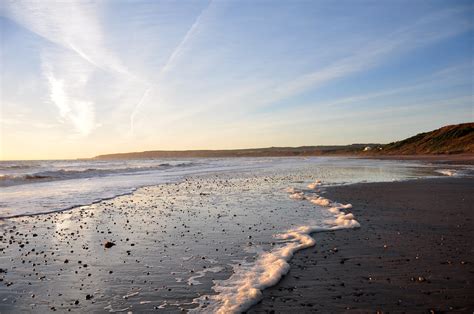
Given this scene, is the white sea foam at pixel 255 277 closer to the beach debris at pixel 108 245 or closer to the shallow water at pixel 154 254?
the shallow water at pixel 154 254

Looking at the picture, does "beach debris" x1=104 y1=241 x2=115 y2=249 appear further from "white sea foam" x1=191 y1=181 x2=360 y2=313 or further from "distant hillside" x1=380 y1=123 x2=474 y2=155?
"distant hillside" x1=380 y1=123 x2=474 y2=155

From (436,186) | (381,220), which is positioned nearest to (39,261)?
(381,220)

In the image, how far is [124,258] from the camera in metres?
9.07

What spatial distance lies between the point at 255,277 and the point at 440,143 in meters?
89.8

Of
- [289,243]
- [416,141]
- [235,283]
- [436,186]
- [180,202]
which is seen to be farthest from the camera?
[416,141]

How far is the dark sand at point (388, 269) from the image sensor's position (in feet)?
19.8

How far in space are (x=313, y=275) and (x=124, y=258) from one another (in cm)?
462

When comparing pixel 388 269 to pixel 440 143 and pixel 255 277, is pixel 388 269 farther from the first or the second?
pixel 440 143

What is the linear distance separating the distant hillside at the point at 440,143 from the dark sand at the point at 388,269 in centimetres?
7025

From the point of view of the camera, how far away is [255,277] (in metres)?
7.48

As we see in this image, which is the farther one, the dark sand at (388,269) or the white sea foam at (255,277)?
the white sea foam at (255,277)

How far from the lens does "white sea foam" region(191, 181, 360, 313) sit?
20.6 feet

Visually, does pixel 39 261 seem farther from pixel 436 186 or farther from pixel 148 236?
pixel 436 186

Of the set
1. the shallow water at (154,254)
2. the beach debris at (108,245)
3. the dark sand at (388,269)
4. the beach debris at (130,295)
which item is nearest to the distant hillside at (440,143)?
the dark sand at (388,269)
